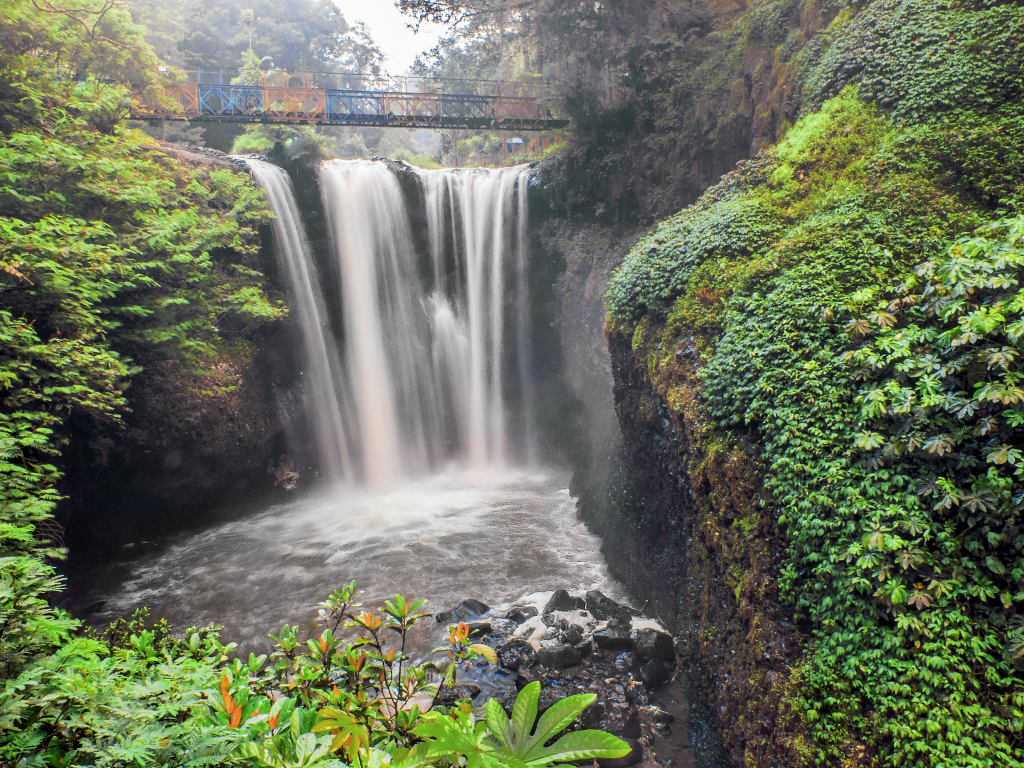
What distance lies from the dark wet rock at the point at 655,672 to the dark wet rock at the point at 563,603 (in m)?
1.42

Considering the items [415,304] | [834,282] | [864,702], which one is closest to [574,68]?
[415,304]

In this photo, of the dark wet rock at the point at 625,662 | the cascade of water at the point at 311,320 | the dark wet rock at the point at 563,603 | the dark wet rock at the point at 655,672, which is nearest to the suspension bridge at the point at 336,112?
the cascade of water at the point at 311,320

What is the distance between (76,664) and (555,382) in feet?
44.4

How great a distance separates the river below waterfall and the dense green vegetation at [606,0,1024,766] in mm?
4381

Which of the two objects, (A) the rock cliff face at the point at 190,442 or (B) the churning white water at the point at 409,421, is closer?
(B) the churning white water at the point at 409,421

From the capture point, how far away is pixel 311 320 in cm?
1309

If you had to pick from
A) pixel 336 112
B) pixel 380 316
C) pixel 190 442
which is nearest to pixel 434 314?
pixel 380 316

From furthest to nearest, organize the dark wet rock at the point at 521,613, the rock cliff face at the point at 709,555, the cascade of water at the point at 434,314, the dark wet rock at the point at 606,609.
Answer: the cascade of water at the point at 434,314 < the dark wet rock at the point at 521,613 < the dark wet rock at the point at 606,609 < the rock cliff face at the point at 709,555

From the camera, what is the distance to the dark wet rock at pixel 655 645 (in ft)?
20.8

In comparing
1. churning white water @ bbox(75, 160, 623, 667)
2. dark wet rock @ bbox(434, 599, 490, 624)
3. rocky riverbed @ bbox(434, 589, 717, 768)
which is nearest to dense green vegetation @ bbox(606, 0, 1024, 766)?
rocky riverbed @ bbox(434, 589, 717, 768)

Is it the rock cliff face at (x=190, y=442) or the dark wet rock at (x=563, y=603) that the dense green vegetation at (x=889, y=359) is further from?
the rock cliff face at (x=190, y=442)

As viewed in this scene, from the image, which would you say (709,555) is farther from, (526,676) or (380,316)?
(380,316)

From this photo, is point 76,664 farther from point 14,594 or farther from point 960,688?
point 960,688

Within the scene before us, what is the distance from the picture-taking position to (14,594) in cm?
178
